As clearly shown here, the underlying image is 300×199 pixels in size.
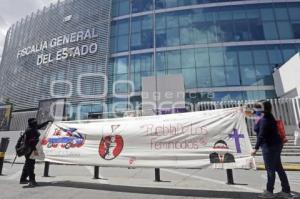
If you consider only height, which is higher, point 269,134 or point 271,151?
point 269,134

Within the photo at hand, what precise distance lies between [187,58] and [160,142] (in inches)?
1010

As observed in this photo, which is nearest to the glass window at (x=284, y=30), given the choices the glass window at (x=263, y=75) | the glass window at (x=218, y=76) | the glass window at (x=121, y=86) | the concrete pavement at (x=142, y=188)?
the glass window at (x=263, y=75)

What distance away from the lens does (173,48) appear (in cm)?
3128

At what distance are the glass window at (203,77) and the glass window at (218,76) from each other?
49 cm

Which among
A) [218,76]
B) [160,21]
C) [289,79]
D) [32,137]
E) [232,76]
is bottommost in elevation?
[32,137]

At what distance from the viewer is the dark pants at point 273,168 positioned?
4.46 metres

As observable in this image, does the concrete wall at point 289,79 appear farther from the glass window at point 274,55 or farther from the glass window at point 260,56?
the glass window at point 260,56

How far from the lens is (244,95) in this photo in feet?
90.1

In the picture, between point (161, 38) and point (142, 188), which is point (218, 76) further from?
point (142, 188)

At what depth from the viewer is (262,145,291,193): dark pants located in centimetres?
446

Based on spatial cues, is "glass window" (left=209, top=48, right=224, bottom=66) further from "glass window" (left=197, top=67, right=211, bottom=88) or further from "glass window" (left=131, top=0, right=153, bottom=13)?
"glass window" (left=131, top=0, right=153, bottom=13)

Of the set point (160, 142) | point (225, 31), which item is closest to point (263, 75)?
point (225, 31)

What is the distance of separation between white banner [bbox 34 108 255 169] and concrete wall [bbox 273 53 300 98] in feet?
61.7

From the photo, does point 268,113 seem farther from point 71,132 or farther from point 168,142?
point 71,132
